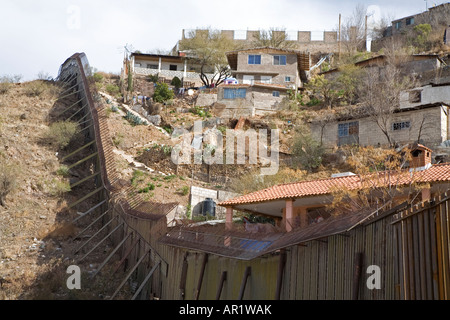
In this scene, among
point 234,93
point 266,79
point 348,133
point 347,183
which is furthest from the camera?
point 266,79

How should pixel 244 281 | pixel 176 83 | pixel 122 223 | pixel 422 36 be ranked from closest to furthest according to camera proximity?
pixel 244 281 → pixel 122 223 → pixel 176 83 → pixel 422 36

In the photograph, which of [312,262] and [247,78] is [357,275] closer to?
[312,262]

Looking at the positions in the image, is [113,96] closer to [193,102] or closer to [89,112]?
[193,102]

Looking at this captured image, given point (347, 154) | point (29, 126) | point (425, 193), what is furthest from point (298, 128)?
point (425, 193)

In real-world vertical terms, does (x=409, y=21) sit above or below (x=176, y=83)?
above

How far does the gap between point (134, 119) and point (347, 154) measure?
765 inches

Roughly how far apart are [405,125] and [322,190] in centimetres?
1936

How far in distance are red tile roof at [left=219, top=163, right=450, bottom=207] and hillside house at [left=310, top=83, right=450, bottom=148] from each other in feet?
52.3

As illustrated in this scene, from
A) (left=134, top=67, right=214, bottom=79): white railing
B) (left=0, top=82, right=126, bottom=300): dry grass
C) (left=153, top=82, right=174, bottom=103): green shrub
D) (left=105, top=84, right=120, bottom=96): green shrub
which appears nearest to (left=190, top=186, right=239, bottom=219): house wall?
(left=0, top=82, right=126, bottom=300): dry grass

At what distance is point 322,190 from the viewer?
1044 inches

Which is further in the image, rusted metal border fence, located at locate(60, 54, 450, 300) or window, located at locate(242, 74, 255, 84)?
window, located at locate(242, 74, 255, 84)

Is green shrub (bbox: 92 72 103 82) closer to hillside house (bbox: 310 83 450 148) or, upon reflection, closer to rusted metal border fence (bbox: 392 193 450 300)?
hillside house (bbox: 310 83 450 148)

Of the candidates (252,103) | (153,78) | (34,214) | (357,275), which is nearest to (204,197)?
(34,214)

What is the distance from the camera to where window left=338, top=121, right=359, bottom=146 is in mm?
45634
